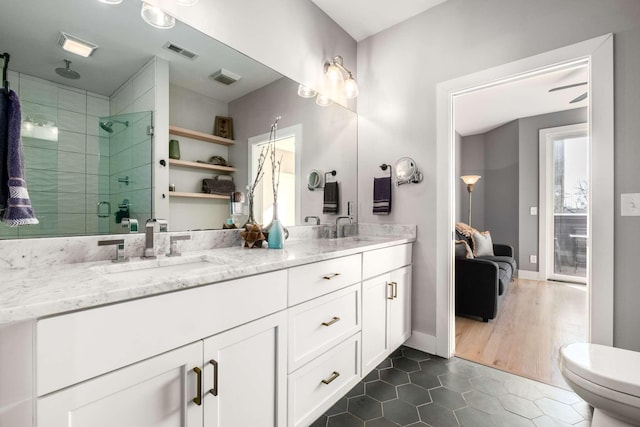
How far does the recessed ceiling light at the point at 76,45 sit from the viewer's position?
44.5 inches

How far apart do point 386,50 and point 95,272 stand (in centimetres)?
253

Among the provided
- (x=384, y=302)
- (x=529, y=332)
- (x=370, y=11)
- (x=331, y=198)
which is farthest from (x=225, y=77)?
(x=529, y=332)

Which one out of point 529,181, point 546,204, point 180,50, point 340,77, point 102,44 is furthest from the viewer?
point 529,181

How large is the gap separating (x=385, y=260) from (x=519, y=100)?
3.28 metres

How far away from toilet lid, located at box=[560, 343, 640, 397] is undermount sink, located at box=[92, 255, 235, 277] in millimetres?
1499

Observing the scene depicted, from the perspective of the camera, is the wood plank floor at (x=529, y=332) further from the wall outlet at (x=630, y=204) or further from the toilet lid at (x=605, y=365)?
the wall outlet at (x=630, y=204)

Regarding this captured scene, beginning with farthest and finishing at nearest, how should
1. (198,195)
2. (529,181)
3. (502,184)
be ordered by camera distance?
(502,184), (529,181), (198,195)

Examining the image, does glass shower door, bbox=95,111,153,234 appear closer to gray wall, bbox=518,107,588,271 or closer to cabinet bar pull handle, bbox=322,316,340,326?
cabinet bar pull handle, bbox=322,316,340,326

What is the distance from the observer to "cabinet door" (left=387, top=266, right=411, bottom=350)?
6.61 ft

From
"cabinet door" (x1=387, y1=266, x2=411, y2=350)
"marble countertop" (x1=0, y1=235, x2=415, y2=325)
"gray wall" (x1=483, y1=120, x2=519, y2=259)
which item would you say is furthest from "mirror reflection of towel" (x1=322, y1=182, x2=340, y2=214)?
"gray wall" (x1=483, y1=120, x2=519, y2=259)

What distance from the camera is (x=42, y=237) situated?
3.53 feet

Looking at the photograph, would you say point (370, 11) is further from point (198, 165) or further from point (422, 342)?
point (422, 342)

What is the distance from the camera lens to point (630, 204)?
153cm

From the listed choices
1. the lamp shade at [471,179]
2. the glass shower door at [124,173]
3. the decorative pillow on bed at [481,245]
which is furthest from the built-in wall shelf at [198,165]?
the lamp shade at [471,179]
